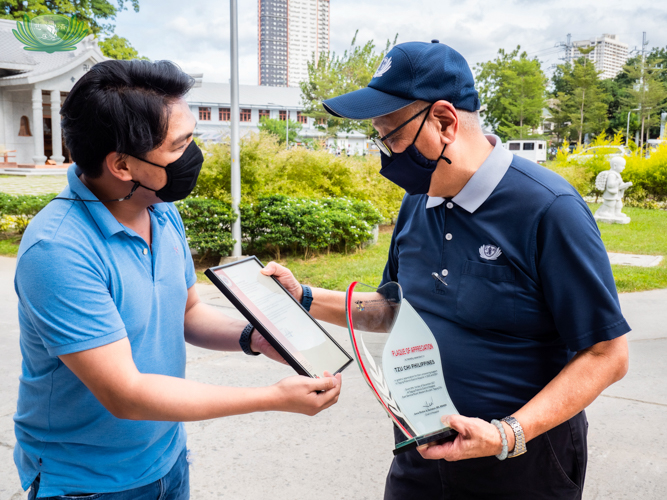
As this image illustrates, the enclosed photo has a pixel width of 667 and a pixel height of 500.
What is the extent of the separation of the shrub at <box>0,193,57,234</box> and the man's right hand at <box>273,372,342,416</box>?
425 inches

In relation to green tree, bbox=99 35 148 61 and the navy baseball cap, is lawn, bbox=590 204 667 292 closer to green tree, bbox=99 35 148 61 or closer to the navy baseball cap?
the navy baseball cap

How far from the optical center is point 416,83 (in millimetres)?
1442

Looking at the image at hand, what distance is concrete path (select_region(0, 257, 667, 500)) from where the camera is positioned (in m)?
2.93

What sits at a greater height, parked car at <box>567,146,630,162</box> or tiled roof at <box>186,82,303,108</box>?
tiled roof at <box>186,82,303,108</box>

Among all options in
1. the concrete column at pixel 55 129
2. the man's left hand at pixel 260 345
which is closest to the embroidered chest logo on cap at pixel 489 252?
the man's left hand at pixel 260 345

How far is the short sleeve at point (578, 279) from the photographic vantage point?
1275 millimetres

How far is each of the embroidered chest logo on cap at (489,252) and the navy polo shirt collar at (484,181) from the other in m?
0.11

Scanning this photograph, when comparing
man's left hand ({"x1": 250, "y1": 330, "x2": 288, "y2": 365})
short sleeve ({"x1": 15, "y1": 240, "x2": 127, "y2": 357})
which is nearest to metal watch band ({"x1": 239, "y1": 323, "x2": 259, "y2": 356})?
man's left hand ({"x1": 250, "y1": 330, "x2": 288, "y2": 365})

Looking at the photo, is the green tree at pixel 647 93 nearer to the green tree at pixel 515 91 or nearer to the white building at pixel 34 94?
the green tree at pixel 515 91

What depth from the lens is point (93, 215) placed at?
Answer: 134cm

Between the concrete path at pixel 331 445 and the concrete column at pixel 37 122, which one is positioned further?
the concrete column at pixel 37 122

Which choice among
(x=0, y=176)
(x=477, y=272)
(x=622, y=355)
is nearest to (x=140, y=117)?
(x=477, y=272)

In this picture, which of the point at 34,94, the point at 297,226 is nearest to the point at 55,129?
the point at 34,94

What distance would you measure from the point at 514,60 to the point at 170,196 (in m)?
51.4
